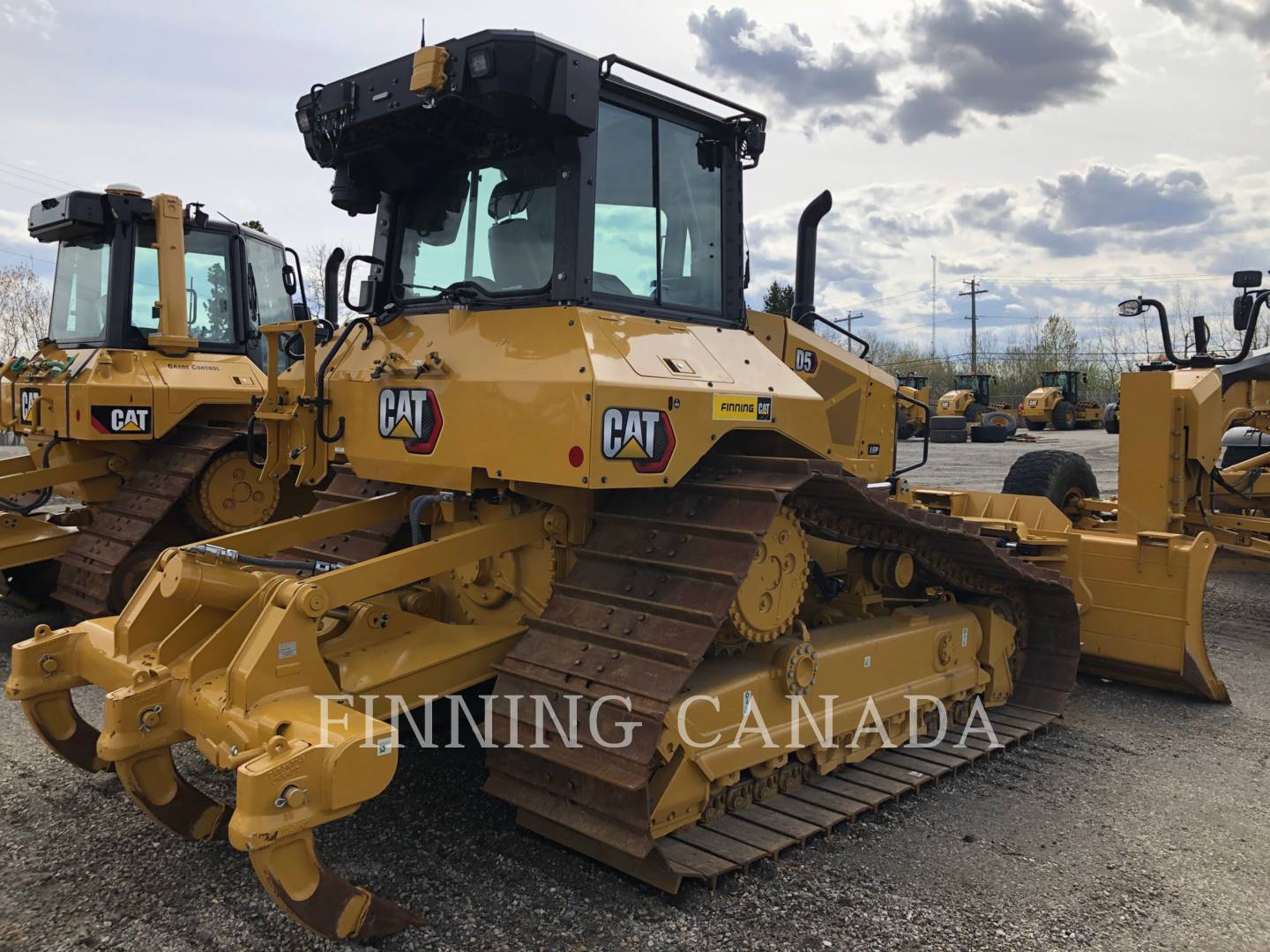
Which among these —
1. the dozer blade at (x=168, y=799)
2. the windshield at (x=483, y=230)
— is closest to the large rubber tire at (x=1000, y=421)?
the windshield at (x=483, y=230)

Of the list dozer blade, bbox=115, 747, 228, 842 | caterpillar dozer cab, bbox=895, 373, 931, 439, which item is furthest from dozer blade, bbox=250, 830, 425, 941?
caterpillar dozer cab, bbox=895, 373, 931, 439

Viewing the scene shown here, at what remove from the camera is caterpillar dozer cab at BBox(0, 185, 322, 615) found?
7.15 m

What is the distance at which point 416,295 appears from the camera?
4.74m

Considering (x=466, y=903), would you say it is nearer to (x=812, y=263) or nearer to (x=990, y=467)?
(x=812, y=263)

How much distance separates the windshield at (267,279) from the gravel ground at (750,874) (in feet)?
15.6

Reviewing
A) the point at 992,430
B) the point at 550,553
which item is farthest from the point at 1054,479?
the point at 992,430

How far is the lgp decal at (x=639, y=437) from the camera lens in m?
3.49

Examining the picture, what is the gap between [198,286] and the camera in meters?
8.22

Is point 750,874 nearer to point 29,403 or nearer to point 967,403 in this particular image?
point 29,403

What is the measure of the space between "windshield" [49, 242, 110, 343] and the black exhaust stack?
561 centimetres

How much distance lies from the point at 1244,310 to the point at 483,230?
6047 millimetres

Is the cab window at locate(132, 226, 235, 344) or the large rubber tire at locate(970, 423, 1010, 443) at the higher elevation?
the cab window at locate(132, 226, 235, 344)

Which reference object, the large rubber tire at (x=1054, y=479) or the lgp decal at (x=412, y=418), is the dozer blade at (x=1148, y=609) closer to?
the large rubber tire at (x=1054, y=479)

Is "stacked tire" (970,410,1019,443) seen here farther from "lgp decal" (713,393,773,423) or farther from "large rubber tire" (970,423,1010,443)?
"lgp decal" (713,393,773,423)
